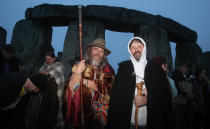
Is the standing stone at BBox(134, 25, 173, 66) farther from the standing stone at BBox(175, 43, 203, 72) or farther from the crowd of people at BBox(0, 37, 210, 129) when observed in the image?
the crowd of people at BBox(0, 37, 210, 129)

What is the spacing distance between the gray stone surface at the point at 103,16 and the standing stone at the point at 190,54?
2.40 metres

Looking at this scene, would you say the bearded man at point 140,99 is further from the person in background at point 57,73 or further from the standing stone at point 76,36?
the standing stone at point 76,36

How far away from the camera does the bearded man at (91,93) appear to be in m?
2.14

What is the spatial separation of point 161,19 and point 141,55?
911cm

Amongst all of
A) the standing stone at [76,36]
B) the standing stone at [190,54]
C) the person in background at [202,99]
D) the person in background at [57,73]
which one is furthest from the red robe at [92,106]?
the standing stone at [190,54]

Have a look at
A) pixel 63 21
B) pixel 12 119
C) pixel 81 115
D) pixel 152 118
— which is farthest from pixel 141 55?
pixel 63 21

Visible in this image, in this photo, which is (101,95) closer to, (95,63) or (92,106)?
(92,106)

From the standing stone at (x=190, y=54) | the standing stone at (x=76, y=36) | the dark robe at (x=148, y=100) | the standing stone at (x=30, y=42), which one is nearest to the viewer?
the dark robe at (x=148, y=100)

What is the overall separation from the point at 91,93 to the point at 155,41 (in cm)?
801

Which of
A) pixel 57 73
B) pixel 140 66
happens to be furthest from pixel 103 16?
pixel 140 66

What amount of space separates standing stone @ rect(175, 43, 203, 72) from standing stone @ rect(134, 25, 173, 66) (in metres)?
2.80

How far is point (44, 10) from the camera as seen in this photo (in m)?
8.91

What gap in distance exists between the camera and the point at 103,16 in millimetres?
8961

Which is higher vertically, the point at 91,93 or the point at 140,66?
the point at 140,66
